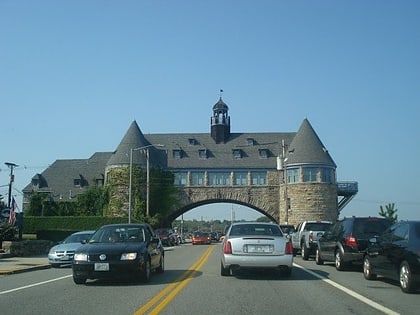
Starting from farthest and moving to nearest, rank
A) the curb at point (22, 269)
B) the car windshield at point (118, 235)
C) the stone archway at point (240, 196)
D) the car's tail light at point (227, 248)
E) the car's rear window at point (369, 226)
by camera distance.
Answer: the stone archway at point (240, 196), the curb at point (22, 269), the car's rear window at point (369, 226), the car windshield at point (118, 235), the car's tail light at point (227, 248)

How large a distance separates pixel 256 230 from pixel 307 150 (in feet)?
201

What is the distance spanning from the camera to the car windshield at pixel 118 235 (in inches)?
593

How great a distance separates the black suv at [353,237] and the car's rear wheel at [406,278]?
429cm

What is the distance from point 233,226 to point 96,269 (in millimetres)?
4395

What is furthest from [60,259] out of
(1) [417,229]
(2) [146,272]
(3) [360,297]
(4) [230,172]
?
(4) [230,172]

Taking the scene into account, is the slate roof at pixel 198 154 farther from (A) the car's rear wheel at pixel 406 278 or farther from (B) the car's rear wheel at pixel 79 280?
(A) the car's rear wheel at pixel 406 278

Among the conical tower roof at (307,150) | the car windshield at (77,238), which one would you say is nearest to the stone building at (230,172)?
the conical tower roof at (307,150)

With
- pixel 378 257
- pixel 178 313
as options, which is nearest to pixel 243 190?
pixel 378 257

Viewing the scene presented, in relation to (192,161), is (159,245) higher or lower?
lower

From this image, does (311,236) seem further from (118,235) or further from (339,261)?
(118,235)

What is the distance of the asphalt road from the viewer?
32.8ft

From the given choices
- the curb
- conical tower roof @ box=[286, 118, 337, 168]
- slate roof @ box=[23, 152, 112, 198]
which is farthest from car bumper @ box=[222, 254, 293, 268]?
slate roof @ box=[23, 152, 112, 198]

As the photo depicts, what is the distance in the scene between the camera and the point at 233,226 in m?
16.0

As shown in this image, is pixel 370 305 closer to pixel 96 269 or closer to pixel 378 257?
pixel 378 257
